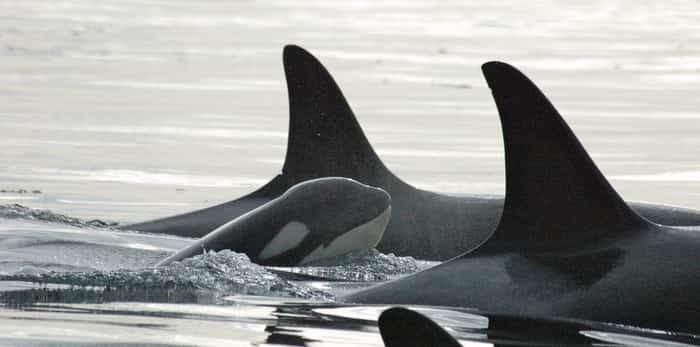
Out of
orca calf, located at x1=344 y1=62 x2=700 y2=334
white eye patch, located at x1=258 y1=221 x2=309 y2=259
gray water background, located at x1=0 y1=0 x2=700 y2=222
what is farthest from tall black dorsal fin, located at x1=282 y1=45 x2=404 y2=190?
orca calf, located at x1=344 y1=62 x2=700 y2=334

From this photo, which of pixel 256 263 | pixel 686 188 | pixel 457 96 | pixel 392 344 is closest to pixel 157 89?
pixel 457 96

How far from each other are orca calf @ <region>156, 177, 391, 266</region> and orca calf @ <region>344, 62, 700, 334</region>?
174 cm

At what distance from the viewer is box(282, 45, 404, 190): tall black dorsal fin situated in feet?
39.2

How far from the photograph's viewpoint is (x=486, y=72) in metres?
8.14

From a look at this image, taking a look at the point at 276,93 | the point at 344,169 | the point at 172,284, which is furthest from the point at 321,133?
the point at 276,93

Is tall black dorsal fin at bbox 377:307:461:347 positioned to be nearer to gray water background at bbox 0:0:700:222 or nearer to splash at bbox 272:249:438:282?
splash at bbox 272:249:438:282

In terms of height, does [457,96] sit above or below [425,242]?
above

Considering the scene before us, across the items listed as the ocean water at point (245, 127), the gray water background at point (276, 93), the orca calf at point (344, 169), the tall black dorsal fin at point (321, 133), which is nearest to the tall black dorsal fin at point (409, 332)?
the ocean water at point (245, 127)

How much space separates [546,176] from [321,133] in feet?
13.2

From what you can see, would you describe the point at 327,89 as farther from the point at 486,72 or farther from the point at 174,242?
the point at 486,72

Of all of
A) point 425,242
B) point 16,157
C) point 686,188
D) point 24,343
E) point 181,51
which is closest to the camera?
point 24,343

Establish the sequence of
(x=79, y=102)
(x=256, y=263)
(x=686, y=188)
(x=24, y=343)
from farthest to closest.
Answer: (x=79, y=102) → (x=686, y=188) → (x=256, y=263) → (x=24, y=343)

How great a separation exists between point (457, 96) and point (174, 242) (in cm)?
1289

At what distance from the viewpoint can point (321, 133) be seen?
39.5 ft
